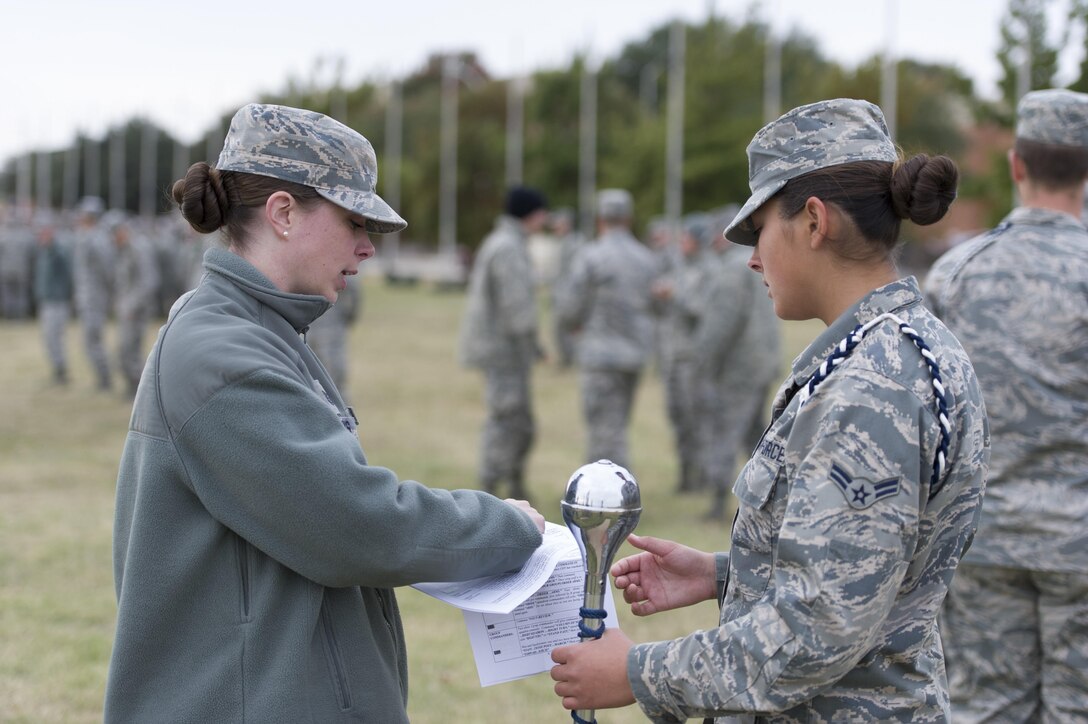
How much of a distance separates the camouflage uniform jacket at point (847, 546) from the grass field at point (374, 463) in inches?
118

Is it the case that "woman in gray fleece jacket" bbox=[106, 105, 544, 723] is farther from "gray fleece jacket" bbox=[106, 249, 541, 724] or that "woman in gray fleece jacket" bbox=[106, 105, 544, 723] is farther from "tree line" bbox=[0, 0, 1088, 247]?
"tree line" bbox=[0, 0, 1088, 247]

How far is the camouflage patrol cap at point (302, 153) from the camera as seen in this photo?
2.15 m

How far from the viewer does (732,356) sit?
8.92 metres

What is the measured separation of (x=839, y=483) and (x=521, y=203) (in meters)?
7.08

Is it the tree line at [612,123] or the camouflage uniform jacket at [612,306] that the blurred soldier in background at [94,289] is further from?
the tree line at [612,123]

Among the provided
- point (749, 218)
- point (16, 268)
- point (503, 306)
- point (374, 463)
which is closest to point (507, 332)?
point (503, 306)

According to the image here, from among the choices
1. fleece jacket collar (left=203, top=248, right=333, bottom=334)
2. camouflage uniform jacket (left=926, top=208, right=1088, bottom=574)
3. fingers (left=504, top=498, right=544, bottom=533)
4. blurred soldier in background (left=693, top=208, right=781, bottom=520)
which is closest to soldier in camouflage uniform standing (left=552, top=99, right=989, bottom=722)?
fingers (left=504, top=498, right=544, bottom=533)

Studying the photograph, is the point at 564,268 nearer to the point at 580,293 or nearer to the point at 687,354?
the point at 687,354

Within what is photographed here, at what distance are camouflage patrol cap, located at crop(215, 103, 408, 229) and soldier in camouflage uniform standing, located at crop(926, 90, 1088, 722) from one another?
7.48ft

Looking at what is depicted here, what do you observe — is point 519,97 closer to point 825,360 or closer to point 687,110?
point 687,110

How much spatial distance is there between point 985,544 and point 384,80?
199ft

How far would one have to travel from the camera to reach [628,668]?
202 cm

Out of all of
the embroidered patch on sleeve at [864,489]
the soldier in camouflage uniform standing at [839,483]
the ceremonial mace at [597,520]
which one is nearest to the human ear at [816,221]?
the soldier in camouflage uniform standing at [839,483]

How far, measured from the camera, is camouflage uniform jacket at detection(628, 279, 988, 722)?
5.98ft
